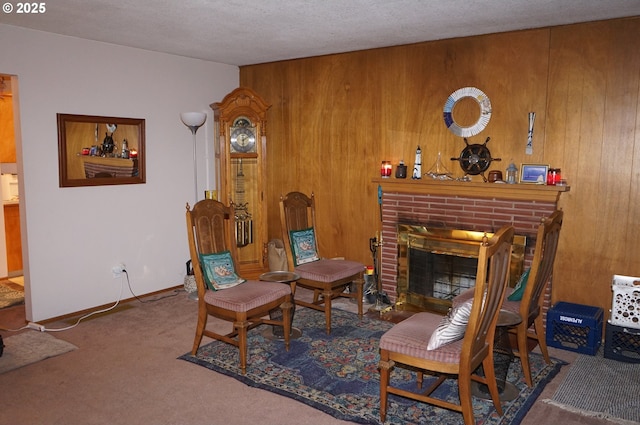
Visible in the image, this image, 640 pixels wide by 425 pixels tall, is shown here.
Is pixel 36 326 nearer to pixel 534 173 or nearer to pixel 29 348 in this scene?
pixel 29 348

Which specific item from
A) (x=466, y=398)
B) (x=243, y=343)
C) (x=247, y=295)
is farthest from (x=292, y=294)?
(x=466, y=398)

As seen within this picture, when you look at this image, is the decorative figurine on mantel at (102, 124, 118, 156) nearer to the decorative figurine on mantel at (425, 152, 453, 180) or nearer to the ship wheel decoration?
the decorative figurine on mantel at (425, 152, 453, 180)

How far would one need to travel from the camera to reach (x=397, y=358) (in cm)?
269

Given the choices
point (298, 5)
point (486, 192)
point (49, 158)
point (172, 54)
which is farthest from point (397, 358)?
point (172, 54)

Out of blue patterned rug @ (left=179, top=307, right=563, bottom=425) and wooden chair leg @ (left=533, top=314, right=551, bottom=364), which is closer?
blue patterned rug @ (left=179, top=307, right=563, bottom=425)

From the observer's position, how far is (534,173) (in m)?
4.07

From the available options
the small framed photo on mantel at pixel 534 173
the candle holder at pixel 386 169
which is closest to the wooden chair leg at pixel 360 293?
the candle holder at pixel 386 169

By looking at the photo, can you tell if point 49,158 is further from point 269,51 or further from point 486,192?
point 486,192

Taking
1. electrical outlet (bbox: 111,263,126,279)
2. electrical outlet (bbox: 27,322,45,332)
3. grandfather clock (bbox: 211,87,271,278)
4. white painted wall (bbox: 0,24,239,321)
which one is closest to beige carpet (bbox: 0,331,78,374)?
electrical outlet (bbox: 27,322,45,332)

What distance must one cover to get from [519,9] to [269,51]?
8.18ft

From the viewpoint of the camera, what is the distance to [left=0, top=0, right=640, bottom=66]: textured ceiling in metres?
3.37

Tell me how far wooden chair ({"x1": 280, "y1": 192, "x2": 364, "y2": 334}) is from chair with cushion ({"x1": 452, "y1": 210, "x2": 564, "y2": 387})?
3.57 ft

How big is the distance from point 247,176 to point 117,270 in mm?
1669

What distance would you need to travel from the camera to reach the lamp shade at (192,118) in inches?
198
